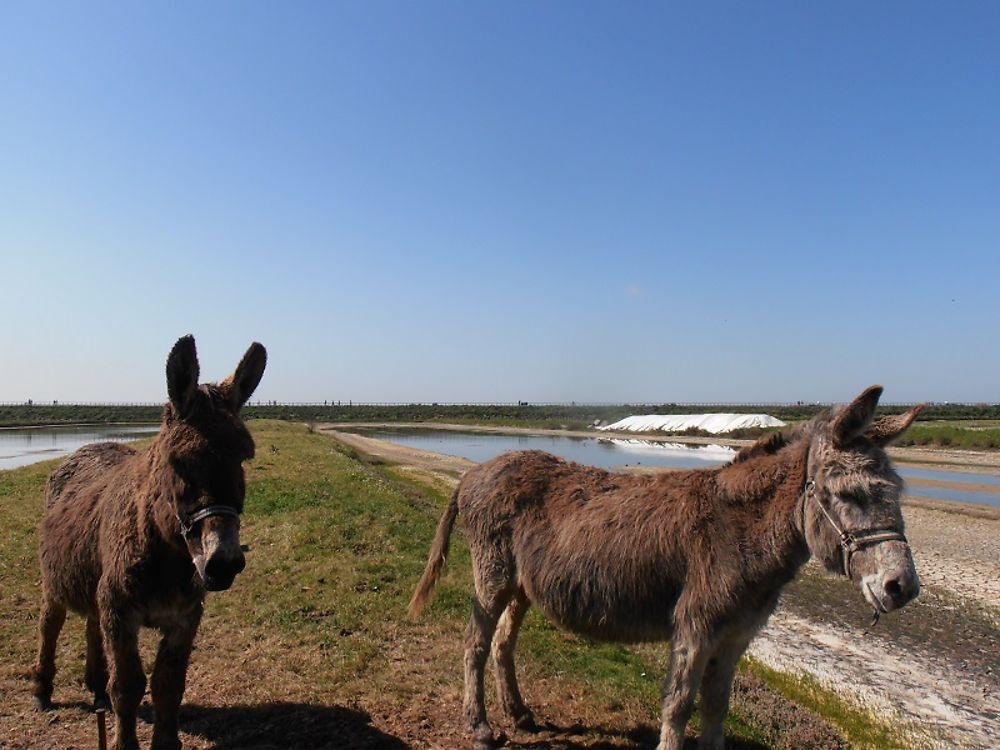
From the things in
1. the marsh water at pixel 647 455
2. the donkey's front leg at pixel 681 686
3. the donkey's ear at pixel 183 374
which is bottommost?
the marsh water at pixel 647 455

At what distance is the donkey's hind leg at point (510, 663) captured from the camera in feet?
19.3

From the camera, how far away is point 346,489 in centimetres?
1838

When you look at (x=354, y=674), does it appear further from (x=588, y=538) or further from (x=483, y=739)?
(x=588, y=538)

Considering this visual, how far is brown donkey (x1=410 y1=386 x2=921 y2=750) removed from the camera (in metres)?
3.90

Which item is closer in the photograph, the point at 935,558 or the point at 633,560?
the point at 633,560

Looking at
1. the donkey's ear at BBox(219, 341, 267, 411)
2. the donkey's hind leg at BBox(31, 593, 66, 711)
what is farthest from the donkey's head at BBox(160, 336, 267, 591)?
the donkey's hind leg at BBox(31, 593, 66, 711)

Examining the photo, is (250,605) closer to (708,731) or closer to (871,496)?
(708,731)

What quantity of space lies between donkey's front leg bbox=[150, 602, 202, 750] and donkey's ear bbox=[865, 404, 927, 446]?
193 inches

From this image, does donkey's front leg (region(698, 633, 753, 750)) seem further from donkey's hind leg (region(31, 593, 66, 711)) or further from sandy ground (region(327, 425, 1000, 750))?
donkey's hind leg (region(31, 593, 66, 711))

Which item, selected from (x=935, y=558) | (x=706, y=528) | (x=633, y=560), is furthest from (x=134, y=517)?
(x=935, y=558)

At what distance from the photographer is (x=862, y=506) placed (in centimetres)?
387

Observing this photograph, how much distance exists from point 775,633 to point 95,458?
10.6m

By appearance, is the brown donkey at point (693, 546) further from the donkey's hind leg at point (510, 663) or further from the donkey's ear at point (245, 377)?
the donkey's ear at point (245, 377)

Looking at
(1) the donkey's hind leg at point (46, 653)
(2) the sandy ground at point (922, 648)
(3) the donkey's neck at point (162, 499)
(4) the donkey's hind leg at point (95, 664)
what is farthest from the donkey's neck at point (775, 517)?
(1) the donkey's hind leg at point (46, 653)
